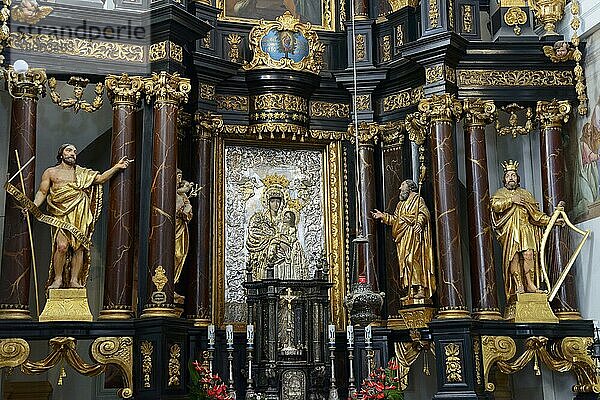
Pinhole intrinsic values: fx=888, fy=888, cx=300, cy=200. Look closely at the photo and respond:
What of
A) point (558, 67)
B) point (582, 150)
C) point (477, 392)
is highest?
point (558, 67)

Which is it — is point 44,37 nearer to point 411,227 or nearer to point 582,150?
point 411,227

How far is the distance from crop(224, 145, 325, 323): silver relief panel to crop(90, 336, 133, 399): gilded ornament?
104 inches

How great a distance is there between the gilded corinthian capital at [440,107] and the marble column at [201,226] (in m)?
3.45

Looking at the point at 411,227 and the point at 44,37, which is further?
the point at 411,227

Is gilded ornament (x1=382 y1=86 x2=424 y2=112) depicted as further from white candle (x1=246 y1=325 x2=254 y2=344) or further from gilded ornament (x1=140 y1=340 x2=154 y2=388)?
gilded ornament (x1=140 y1=340 x2=154 y2=388)

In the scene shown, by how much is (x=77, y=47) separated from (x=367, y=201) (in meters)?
5.42

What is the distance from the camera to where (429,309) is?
14.3m

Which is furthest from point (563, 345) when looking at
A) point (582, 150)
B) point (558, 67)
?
point (558, 67)

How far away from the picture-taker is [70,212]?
12883 millimetres

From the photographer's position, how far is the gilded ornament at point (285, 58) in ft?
50.6

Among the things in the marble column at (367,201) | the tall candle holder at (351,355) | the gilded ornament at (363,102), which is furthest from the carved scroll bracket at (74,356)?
the gilded ornament at (363,102)

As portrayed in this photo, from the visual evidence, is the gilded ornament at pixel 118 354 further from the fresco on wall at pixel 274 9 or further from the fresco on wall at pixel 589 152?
the fresco on wall at pixel 589 152

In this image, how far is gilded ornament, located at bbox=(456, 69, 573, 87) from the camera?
14.7m

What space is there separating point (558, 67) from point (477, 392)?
Result: 18.5 ft
